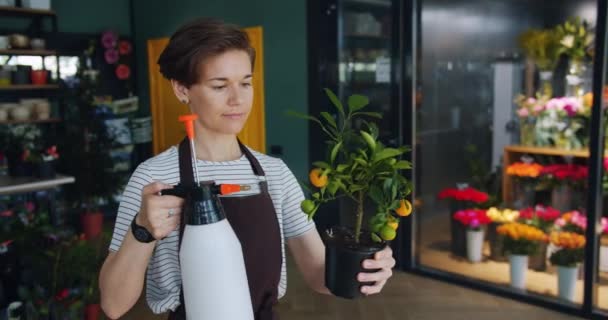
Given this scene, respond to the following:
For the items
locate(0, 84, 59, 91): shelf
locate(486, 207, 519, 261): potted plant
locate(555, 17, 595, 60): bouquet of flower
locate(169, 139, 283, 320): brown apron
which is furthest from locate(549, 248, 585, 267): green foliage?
locate(0, 84, 59, 91): shelf

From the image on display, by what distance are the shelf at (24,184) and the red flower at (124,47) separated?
2304mm

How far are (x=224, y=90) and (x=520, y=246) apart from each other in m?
3.40

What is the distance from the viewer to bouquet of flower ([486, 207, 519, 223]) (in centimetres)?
420

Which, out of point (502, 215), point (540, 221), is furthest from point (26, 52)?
point (540, 221)

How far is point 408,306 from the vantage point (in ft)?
11.8

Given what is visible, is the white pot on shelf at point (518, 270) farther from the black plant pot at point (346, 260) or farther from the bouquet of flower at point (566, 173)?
the black plant pot at point (346, 260)

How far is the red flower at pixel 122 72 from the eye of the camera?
20.1 feet

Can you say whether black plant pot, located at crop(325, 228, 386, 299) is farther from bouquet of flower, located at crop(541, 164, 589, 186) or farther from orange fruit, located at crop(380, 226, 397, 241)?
bouquet of flower, located at crop(541, 164, 589, 186)

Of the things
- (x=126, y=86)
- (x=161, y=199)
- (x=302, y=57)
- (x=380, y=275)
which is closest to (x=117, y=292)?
(x=161, y=199)

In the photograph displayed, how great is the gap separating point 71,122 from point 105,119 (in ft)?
1.57

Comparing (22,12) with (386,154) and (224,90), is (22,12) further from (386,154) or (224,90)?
(386,154)

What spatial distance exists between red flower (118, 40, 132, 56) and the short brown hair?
551 centimetres

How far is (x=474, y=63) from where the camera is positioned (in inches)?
208

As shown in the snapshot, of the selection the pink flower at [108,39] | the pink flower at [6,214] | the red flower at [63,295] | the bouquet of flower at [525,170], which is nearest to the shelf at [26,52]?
the pink flower at [108,39]
